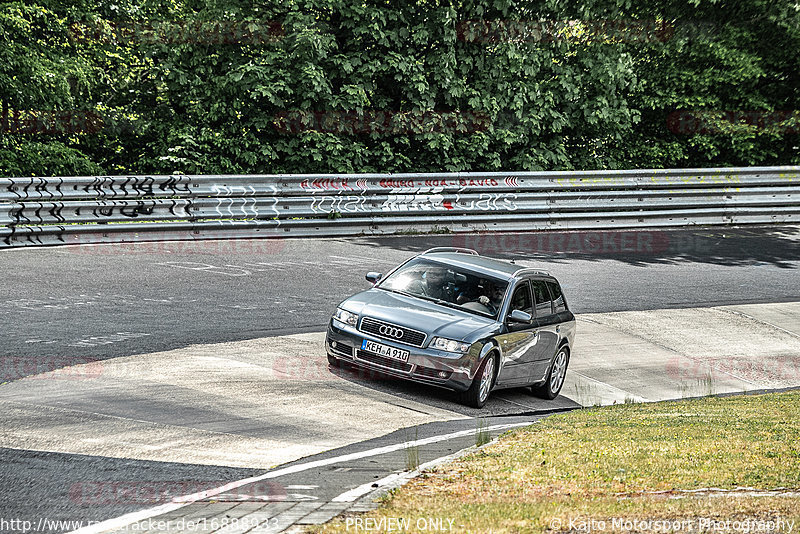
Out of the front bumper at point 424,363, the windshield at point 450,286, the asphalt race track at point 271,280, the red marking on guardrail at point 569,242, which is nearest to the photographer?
the front bumper at point 424,363

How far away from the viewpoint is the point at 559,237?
21.9m

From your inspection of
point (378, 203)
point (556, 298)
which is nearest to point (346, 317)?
point (556, 298)

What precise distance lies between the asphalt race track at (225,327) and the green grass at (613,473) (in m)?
1.15

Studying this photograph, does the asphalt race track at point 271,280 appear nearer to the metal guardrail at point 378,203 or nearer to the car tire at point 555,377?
the metal guardrail at point 378,203

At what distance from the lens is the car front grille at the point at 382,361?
10664 mm

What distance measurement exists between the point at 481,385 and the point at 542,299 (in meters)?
1.89

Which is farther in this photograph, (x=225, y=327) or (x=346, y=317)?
(x=225, y=327)

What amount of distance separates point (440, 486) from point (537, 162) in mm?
Result: 18756

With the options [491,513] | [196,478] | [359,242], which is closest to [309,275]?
[359,242]

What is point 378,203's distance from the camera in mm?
20641

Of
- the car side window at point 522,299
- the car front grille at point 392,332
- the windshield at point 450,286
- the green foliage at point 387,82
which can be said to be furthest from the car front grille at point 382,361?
the green foliage at point 387,82

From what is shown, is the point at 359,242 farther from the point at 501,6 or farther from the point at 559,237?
the point at 501,6

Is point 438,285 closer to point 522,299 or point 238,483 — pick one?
point 522,299

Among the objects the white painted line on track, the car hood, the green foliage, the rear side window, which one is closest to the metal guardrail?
the green foliage
